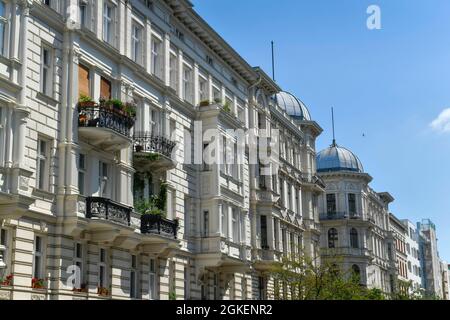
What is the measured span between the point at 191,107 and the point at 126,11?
786 centimetres

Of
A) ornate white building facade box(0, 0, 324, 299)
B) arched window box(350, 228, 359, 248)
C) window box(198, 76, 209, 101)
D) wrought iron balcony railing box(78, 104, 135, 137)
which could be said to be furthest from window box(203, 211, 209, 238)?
arched window box(350, 228, 359, 248)

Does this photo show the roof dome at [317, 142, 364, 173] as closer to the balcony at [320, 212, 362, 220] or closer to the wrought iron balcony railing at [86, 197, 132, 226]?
the balcony at [320, 212, 362, 220]

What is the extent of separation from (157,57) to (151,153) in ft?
20.3

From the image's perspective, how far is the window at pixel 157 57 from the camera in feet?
112

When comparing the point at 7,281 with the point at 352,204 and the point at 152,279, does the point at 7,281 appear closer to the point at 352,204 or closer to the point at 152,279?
the point at 152,279

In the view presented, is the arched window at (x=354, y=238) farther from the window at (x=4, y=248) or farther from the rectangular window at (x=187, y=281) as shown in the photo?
the window at (x=4, y=248)

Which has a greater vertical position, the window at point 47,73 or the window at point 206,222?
the window at point 47,73

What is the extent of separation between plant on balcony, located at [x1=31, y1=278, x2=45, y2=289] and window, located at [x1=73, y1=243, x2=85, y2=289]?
1844mm

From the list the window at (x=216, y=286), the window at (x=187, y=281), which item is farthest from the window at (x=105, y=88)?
the window at (x=216, y=286)

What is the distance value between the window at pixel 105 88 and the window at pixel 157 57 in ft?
16.0

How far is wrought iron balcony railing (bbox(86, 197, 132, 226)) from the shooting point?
84.6 ft
